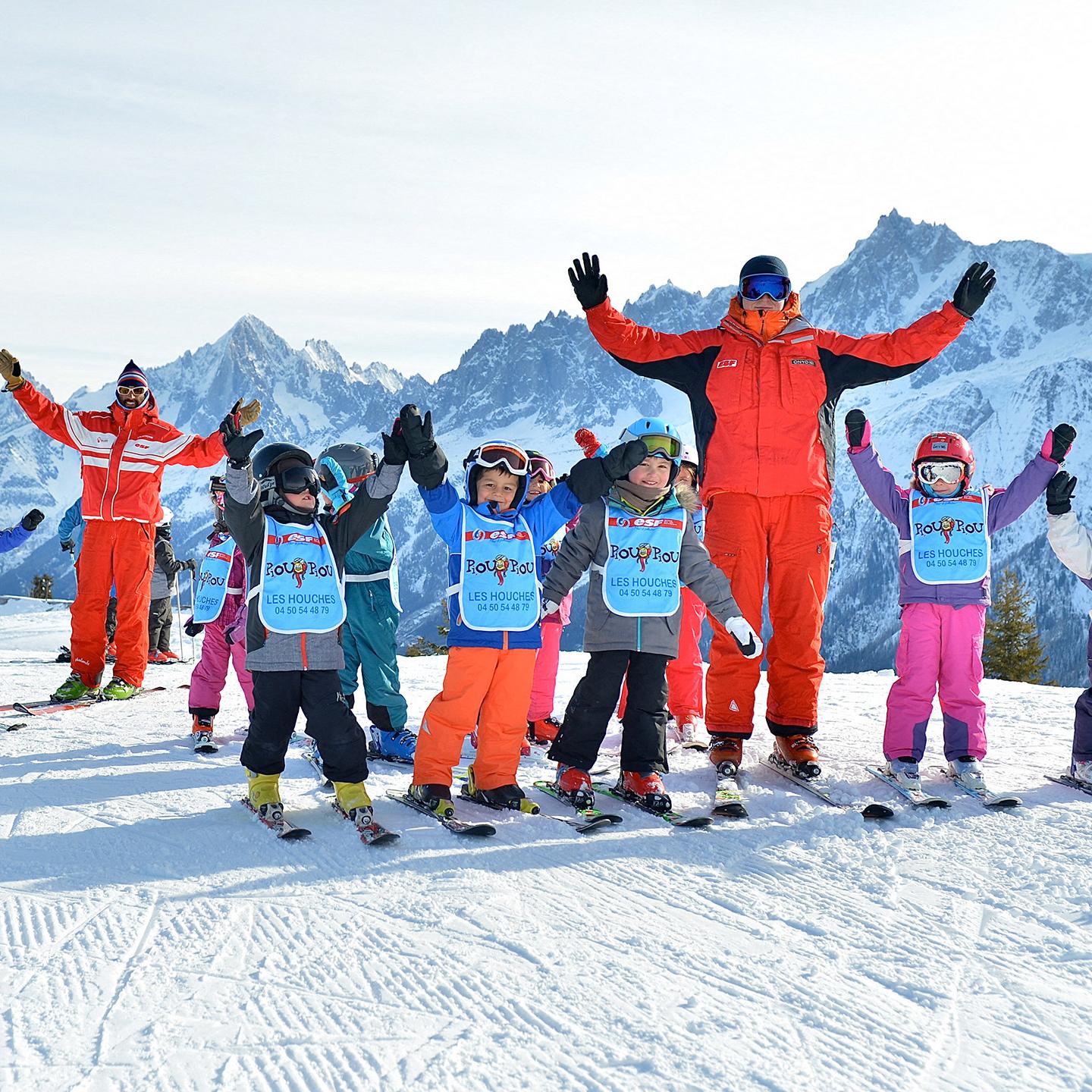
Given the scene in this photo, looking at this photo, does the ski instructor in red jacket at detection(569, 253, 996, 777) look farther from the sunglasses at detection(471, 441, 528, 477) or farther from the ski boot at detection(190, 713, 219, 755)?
the ski boot at detection(190, 713, 219, 755)

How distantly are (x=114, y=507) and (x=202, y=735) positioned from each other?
88.2 inches

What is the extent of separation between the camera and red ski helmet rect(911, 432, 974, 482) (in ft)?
15.1

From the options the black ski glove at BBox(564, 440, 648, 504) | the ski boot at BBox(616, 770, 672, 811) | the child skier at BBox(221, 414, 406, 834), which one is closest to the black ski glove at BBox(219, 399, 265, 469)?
the child skier at BBox(221, 414, 406, 834)

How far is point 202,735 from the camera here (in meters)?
5.31

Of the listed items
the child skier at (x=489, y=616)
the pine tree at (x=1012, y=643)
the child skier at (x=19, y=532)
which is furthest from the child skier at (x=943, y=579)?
the pine tree at (x=1012, y=643)

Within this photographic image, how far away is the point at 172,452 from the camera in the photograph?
6.93m

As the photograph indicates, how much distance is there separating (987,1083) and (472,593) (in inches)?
99.7

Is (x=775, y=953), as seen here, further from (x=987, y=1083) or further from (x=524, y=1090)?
(x=524, y=1090)

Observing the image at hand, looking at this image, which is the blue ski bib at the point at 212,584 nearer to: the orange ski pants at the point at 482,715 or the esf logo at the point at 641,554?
the orange ski pants at the point at 482,715

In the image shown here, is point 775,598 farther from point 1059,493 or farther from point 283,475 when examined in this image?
point 283,475

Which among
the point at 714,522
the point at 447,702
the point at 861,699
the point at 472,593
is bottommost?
the point at 861,699

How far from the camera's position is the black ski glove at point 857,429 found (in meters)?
4.66

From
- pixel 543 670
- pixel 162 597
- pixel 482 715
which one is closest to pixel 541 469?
pixel 543 670

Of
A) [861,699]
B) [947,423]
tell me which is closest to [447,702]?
[861,699]
